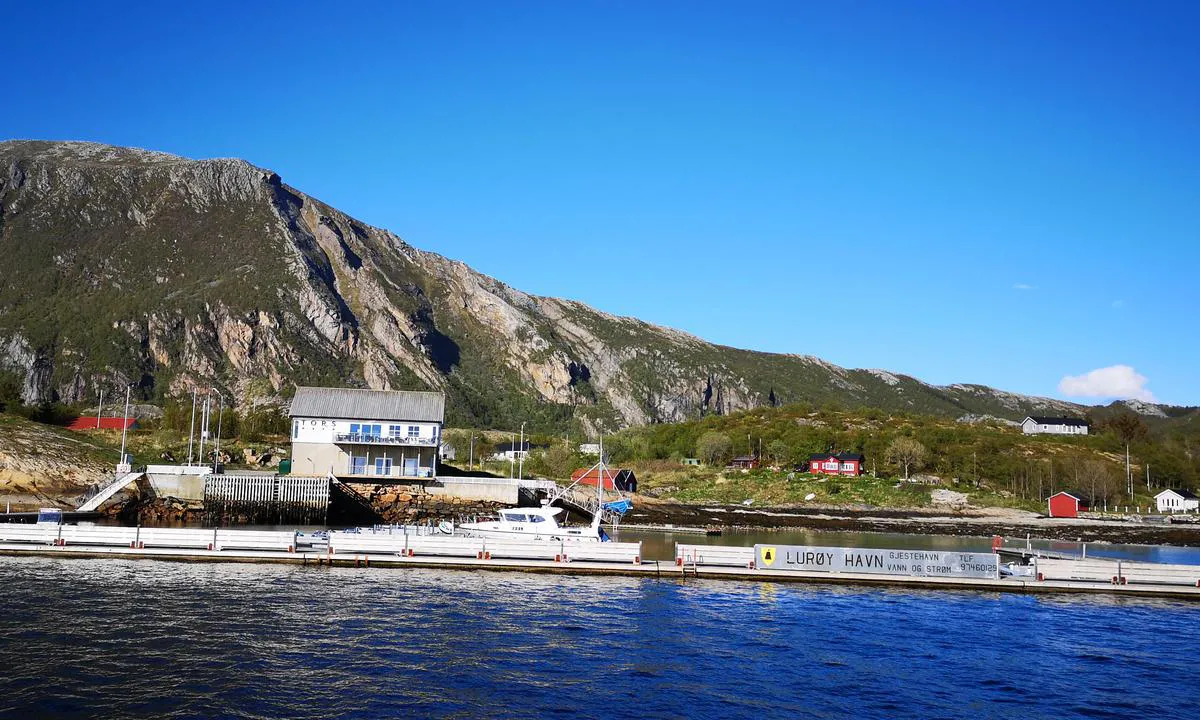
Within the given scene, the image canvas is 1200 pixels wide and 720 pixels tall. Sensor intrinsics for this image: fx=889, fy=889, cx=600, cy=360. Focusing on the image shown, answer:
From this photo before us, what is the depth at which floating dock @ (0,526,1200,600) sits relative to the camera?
45469 mm

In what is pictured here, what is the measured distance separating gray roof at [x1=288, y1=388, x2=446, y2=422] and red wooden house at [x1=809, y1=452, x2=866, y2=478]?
7605 cm

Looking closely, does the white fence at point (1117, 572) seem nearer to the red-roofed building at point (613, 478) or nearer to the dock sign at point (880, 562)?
the dock sign at point (880, 562)

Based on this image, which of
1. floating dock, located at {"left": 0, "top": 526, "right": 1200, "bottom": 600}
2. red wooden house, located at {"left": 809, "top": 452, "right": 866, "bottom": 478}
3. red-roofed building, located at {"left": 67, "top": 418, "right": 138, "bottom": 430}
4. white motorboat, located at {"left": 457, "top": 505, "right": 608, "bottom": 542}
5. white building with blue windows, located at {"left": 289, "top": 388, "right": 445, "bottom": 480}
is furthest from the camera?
red wooden house, located at {"left": 809, "top": 452, "right": 866, "bottom": 478}

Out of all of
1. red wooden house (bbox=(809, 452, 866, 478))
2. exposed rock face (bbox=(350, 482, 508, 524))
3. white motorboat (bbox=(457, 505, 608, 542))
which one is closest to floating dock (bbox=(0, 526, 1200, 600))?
white motorboat (bbox=(457, 505, 608, 542))

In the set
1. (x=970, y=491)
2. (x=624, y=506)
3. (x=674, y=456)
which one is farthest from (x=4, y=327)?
(x=970, y=491)

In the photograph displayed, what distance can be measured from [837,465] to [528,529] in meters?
97.2

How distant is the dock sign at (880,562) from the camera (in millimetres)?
46531

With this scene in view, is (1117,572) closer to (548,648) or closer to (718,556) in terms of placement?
(718,556)

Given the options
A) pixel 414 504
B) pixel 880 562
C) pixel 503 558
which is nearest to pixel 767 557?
pixel 880 562

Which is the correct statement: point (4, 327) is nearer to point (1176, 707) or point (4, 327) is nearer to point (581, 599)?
point (581, 599)

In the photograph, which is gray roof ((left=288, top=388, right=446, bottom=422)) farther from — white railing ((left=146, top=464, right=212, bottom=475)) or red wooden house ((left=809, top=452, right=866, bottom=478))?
red wooden house ((left=809, top=452, right=866, bottom=478))

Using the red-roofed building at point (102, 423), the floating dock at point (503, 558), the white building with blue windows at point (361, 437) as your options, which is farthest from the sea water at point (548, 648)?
the red-roofed building at point (102, 423)

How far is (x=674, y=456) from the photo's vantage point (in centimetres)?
16538

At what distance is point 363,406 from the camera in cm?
8400
